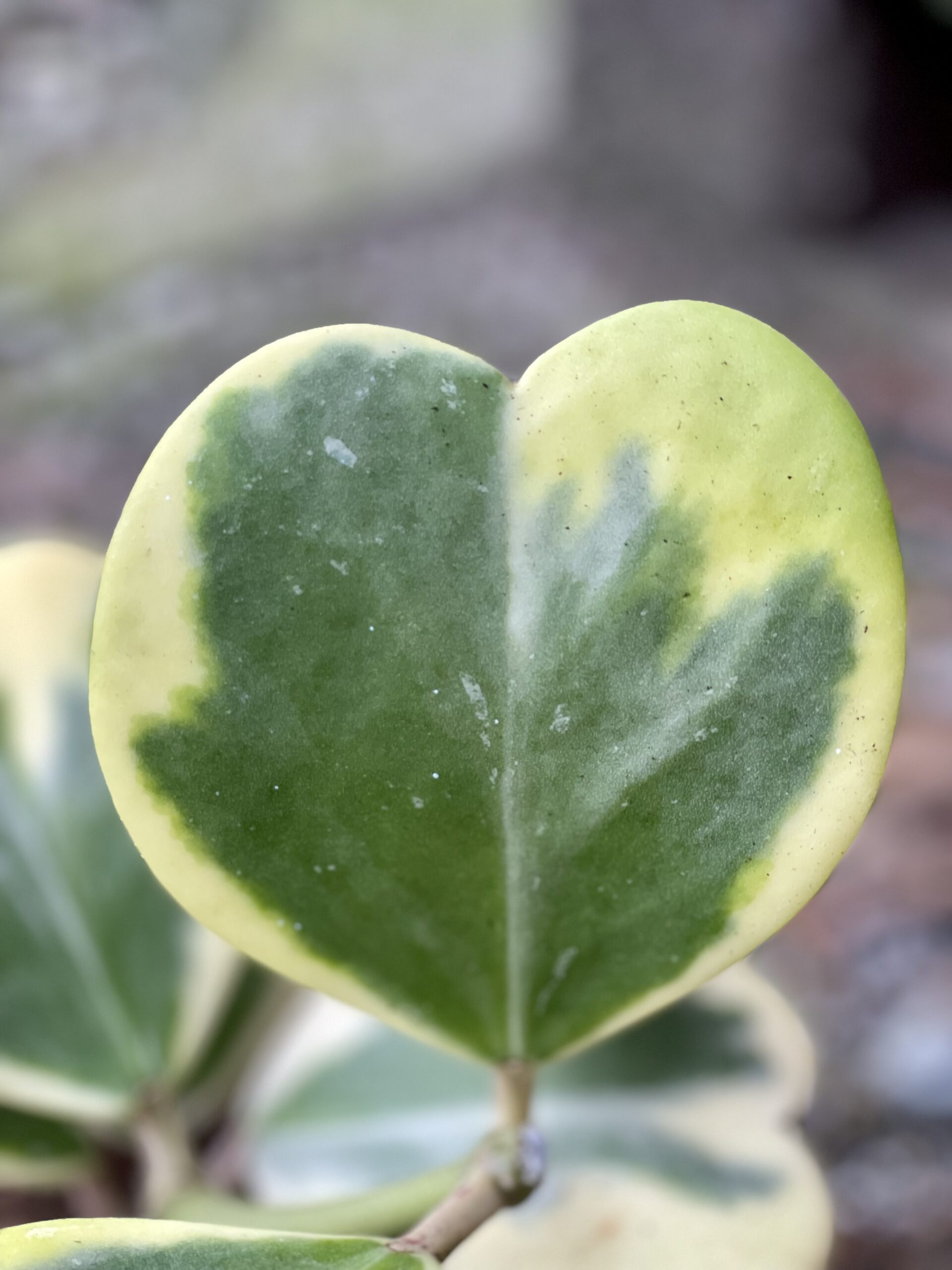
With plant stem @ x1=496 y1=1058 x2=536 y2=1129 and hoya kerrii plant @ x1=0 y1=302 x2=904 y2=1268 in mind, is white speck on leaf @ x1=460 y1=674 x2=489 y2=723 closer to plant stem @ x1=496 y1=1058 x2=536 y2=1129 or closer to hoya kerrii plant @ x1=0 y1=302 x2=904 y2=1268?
hoya kerrii plant @ x1=0 y1=302 x2=904 y2=1268

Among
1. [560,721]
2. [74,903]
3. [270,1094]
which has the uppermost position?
[560,721]

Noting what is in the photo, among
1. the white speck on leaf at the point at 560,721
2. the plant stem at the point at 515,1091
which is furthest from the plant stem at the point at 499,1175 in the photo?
the white speck on leaf at the point at 560,721

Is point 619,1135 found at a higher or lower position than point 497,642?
lower

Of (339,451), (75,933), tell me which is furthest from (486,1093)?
(339,451)

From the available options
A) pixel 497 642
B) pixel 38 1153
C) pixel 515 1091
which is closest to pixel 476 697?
pixel 497 642

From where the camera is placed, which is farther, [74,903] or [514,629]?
[74,903]

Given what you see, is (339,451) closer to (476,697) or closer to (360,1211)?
(476,697)

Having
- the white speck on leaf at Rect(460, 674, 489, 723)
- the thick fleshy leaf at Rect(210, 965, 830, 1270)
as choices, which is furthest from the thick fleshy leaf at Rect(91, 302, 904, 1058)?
the thick fleshy leaf at Rect(210, 965, 830, 1270)
